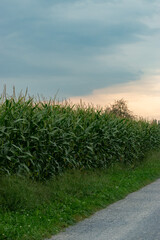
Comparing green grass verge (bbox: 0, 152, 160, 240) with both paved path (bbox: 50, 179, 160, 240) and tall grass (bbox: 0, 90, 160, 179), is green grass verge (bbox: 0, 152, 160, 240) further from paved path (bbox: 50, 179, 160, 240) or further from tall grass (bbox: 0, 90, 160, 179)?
tall grass (bbox: 0, 90, 160, 179)

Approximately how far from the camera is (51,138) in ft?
36.3

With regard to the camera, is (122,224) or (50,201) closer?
(122,224)

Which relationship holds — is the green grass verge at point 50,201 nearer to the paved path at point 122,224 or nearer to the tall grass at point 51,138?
the paved path at point 122,224

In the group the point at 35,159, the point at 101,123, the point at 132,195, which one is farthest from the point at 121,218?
the point at 101,123

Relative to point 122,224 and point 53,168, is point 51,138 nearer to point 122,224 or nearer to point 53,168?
point 53,168

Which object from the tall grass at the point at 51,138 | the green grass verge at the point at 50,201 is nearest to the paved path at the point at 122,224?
the green grass verge at the point at 50,201

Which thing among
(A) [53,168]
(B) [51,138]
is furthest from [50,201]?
(B) [51,138]

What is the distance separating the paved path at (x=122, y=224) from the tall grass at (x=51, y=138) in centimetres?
260

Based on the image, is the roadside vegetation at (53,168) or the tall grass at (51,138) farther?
the tall grass at (51,138)

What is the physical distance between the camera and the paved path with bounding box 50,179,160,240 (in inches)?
249

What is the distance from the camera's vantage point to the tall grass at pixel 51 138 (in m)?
9.62

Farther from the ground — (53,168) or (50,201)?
(53,168)

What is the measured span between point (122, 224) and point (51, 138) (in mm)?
4583

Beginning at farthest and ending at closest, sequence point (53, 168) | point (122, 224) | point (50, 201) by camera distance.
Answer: point (53, 168) → point (50, 201) → point (122, 224)
